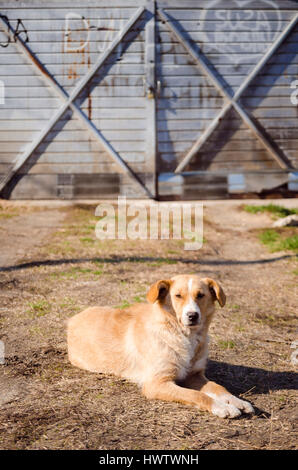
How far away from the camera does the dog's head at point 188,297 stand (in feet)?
11.7

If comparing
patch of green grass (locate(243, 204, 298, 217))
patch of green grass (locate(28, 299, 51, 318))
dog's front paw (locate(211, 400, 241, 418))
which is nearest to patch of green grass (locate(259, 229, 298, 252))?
patch of green grass (locate(243, 204, 298, 217))

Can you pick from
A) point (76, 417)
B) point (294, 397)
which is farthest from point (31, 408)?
point (294, 397)

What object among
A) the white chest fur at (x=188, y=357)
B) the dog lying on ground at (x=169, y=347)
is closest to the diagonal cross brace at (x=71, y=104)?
the dog lying on ground at (x=169, y=347)

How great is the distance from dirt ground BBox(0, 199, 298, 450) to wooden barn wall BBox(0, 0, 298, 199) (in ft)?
9.15

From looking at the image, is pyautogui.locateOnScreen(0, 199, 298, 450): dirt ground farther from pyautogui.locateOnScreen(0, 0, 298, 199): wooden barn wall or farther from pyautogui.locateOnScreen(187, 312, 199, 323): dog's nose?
pyautogui.locateOnScreen(0, 0, 298, 199): wooden barn wall

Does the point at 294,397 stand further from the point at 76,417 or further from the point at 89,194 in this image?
the point at 89,194

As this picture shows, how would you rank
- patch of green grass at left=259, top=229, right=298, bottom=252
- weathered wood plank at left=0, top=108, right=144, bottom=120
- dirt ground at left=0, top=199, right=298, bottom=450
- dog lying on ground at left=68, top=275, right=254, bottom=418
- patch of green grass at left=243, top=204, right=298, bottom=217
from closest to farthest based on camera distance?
dirt ground at left=0, top=199, right=298, bottom=450 → dog lying on ground at left=68, top=275, right=254, bottom=418 → patch of green grass at left=259, top=229, right=298, bottom=252 → patch of green grass at left=243, top=204, right=298, bottom=217 → weathered wood plank at left=0, top=108, right=144, bottom=120

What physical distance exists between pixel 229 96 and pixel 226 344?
336 inches

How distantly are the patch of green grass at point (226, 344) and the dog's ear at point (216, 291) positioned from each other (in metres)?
0.93

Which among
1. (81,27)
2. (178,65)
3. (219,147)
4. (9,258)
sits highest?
(81,27)

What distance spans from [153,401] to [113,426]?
1.41 feet

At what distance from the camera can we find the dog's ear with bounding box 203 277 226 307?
12.1ft

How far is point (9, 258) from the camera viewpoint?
761 cm
